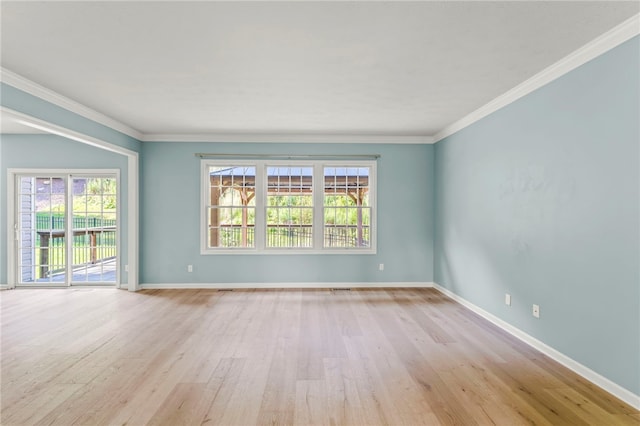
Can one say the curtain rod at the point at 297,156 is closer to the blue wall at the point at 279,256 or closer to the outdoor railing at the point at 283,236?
the blue wall at the point at 279,256

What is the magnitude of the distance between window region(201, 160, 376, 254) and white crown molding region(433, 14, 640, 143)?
216cm

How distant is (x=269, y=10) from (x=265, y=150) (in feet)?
11.4

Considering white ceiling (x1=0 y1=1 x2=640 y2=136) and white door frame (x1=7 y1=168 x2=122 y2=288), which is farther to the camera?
white door frame (x1=7 y1=168 x2=122 y2=288)

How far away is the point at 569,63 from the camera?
2.63 meters

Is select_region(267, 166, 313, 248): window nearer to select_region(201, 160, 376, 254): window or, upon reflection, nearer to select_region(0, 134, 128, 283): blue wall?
select_region(201, 160, 376, 254): window

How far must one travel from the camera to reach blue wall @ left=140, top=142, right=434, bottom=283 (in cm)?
534

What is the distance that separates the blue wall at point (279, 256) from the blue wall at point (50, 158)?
1.44ft

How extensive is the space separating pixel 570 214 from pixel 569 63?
127cm

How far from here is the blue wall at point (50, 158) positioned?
5.34 meters

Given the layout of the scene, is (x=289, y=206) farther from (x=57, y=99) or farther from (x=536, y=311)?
(x=536, y=311)

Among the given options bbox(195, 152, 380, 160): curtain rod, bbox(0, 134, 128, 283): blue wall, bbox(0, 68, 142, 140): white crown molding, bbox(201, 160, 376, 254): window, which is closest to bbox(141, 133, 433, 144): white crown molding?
bbox(195, 152, 380, 160): curtain rod

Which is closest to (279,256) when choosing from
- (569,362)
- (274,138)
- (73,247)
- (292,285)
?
(292,285)

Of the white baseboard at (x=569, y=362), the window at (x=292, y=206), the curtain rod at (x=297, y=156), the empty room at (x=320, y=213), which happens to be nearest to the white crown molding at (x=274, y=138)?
the empty room at (x=320, y=213)

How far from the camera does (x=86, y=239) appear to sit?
546cm
